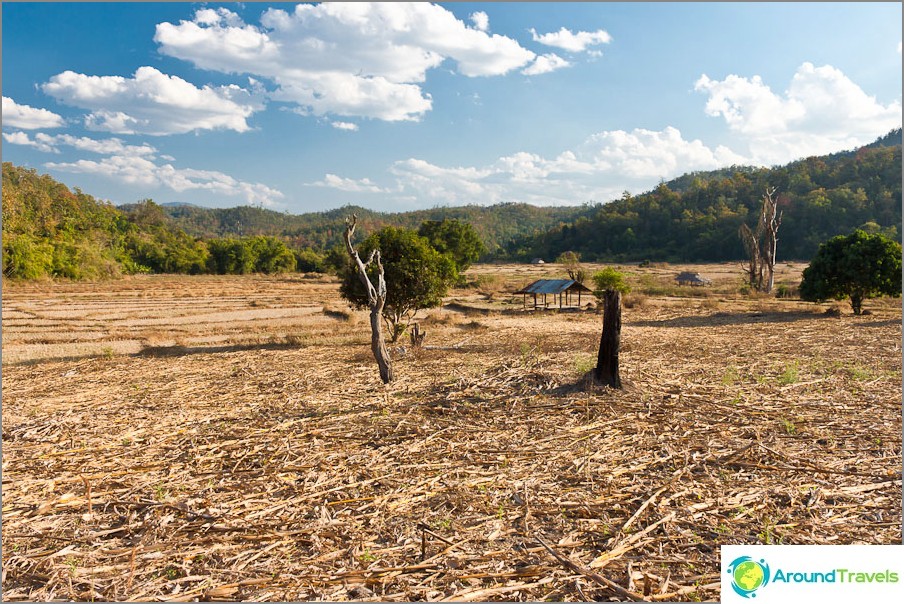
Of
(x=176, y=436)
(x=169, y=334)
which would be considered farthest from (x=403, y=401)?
(x=169, y=334)

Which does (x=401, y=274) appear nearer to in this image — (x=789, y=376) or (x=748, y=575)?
(x=789, y=376)

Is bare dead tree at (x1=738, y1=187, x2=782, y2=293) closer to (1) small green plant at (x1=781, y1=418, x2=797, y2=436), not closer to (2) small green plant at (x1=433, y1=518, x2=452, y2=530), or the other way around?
(1) small green plant at (x1=781, y1=418, x2=797, y2=436)

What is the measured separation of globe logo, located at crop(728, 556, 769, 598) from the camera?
10.8ft

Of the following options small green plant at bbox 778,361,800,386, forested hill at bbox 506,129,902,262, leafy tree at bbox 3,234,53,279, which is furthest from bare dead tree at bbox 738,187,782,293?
leafy tree at bbox 3,234,53,279

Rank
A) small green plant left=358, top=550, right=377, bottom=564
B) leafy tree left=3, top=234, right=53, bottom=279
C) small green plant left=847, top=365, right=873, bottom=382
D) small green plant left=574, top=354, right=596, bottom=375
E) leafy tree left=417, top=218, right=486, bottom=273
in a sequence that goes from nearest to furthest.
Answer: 1. small green plant left=358, top=550, right=377, bottom=564
2. small green plant left=847, top=365, right=873, bottom=382
3. small green plant left=574, top=354, right=596, bottom=375
4. leafy tree left=3, top=234, right=53, bottom=279
5. leafy tree left=417, top=218, right=486, bottom=273

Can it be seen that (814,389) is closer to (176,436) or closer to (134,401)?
(176,436)

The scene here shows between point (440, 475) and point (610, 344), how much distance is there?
14.5 feet

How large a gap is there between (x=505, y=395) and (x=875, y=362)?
29.7ft

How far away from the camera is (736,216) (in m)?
88.2

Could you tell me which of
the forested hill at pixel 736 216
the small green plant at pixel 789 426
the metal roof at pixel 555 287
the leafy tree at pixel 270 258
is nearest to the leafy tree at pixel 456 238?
the metal roof at pixel 555 287

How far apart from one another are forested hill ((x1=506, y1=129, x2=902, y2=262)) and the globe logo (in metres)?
83.1

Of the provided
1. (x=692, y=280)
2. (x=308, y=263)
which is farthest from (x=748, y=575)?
(x=308, y=263)

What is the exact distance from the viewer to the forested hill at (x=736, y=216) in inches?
3110

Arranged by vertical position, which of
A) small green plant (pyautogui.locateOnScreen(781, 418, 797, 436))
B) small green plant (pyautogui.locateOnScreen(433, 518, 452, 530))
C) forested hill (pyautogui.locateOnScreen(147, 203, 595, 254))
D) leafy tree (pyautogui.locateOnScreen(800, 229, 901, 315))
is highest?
forested hill (pyautogui.locateOnScreen(147, 203, 595, 254))
